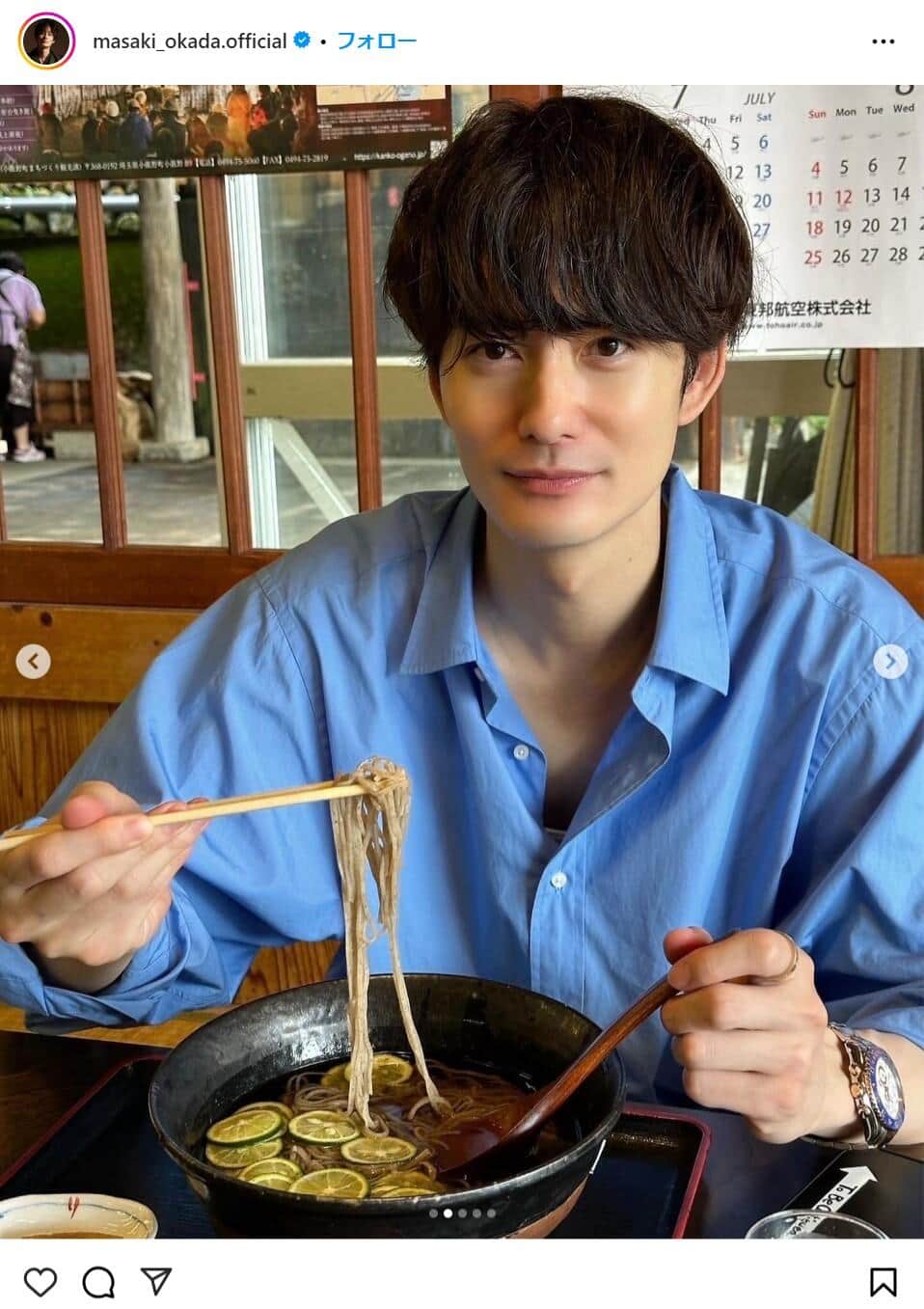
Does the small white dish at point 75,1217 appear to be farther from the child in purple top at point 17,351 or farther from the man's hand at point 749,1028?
the child in purple top at point 17,351

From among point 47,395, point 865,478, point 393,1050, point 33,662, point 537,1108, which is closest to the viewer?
point 537,1108

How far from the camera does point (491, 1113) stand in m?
1.18

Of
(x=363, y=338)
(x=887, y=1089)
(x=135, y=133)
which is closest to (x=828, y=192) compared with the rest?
(x=363, y=338)

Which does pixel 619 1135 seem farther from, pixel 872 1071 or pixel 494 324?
pixel 494 324

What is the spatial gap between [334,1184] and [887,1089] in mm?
473

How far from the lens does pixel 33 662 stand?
2.64 meters

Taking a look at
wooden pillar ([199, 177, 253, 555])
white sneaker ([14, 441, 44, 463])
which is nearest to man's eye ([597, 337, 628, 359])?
wooden pillar ([199, 177, 253, 555])

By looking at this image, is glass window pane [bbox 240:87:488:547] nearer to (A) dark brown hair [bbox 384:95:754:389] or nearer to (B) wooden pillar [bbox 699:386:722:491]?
(B) wooden pillar [bbox 699:386:722:491]

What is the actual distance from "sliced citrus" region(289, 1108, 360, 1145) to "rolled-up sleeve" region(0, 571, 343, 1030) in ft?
1.01

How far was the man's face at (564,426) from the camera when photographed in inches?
51.6

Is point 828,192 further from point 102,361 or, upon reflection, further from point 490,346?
point 102,361

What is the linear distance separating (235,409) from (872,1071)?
1754 mm

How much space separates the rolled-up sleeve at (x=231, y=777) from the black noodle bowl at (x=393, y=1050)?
25 cm
